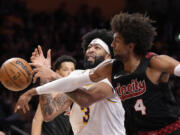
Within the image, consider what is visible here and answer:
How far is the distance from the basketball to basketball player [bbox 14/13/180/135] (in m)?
0.40

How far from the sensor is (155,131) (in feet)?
8.79

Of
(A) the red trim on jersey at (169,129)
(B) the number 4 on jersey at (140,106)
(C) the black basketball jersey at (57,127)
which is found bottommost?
(C) the black basketball jersey at (57,127)

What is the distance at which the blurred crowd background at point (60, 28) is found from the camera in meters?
8.10


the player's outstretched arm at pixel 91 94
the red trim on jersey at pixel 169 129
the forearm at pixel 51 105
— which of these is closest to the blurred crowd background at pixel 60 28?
the forearm at pixel 51 105

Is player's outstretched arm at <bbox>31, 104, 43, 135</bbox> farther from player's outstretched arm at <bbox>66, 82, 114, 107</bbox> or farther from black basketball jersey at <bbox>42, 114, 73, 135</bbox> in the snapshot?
player's outstretched arm at <bbox>66, 82, 114, 107</bbox>

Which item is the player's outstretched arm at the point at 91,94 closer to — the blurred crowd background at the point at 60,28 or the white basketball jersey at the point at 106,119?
the white basketball jersey at the point at 106,119

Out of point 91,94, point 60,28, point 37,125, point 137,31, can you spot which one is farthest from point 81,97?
point 60,28

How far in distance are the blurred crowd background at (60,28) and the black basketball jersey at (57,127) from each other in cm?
244

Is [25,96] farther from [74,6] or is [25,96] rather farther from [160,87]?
[74,6]

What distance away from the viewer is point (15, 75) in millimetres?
3338

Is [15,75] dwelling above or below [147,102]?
above


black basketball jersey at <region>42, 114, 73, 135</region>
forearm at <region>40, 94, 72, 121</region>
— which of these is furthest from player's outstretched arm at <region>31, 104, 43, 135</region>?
forearm at <region>40, 94, 72, 121</region>

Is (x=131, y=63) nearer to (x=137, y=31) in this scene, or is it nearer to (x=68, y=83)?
(x=137, y=31)

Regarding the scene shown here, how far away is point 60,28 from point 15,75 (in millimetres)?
6020
